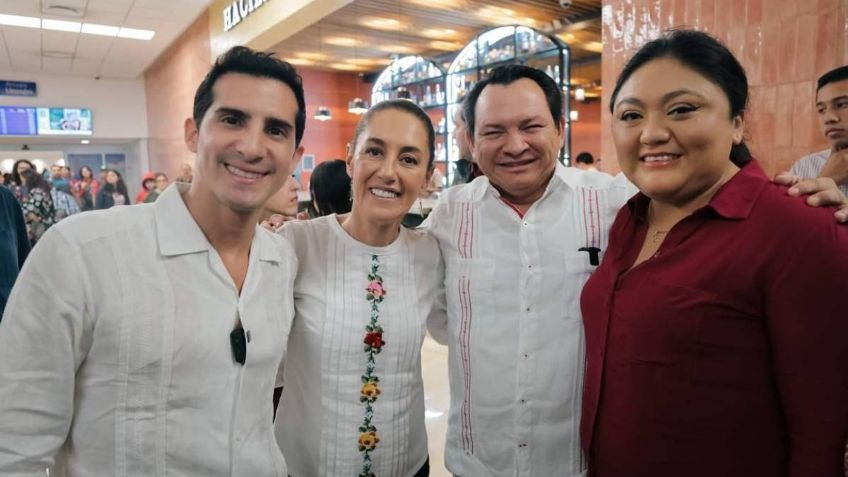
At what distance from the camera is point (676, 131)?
1.10 m

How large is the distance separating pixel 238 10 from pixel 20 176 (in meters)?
3.52

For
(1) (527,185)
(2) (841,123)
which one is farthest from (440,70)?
(1) (527,185)

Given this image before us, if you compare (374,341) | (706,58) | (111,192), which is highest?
(706,58)

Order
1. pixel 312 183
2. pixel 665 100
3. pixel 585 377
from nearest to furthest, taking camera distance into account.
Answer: pixel 665 100
pixel 585 377
pixel 312 183

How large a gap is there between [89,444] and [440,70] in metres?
8.85

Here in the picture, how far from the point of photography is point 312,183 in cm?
292

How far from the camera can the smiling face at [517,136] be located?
1.47 m

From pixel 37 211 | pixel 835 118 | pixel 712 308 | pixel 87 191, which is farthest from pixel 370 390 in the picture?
pixel 87 191

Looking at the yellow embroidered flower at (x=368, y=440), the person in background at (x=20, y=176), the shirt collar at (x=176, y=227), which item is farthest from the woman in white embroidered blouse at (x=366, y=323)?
the person in background at (x=20, y=176)

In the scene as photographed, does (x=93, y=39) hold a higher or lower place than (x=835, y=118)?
higher

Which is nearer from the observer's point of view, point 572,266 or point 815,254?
point 815,254

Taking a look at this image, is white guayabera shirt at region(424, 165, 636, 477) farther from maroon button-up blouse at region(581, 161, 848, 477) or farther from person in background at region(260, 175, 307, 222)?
person in background at region(260, 175, 307, 222)

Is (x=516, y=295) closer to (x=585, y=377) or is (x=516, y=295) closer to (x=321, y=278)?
(x=585, y=377)

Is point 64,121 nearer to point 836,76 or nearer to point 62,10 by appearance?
point 62,10
